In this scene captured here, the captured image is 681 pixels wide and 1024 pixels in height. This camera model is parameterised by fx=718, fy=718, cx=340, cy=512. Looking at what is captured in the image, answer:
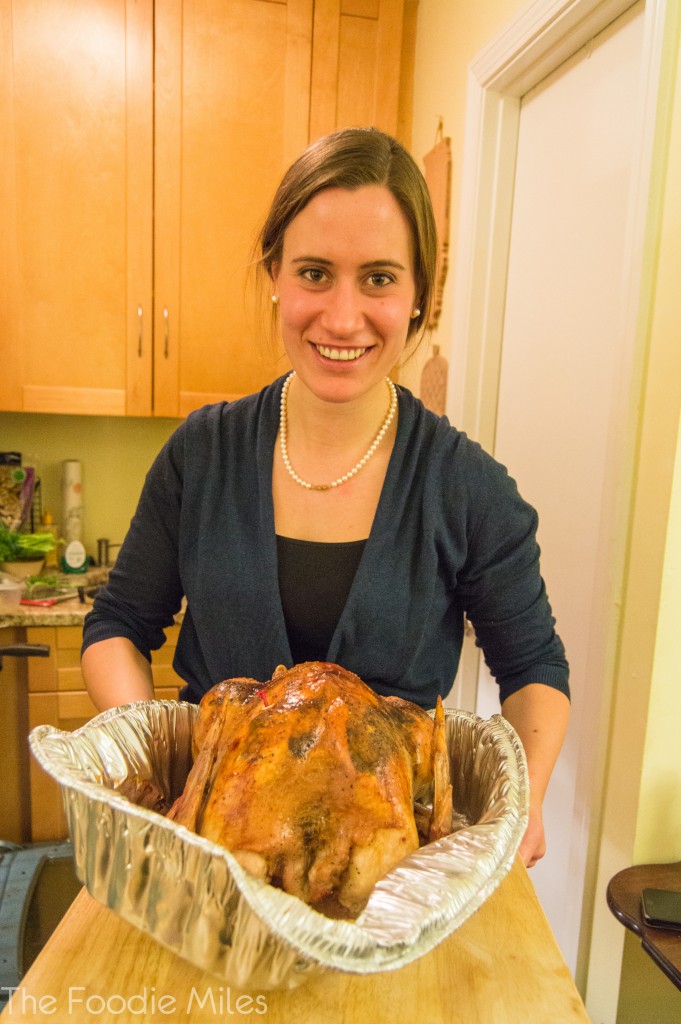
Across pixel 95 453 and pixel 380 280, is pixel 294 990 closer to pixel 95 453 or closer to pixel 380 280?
pixel 380 280

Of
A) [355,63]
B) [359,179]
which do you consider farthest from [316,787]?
[355,63]

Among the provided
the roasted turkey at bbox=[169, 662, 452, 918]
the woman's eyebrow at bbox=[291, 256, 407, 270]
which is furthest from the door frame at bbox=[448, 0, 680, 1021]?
the roasted turkey at bbox=[169, 662, 452, 918]

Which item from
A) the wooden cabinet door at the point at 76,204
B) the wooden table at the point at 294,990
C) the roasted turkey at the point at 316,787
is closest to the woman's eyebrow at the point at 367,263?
the roasted turkey at the point at 316,787

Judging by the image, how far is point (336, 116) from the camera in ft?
6.99

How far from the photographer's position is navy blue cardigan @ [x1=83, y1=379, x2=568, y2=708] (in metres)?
0.88

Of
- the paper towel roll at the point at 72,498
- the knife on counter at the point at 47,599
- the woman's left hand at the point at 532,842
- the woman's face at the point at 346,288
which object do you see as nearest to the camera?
the woman's left hand at the point at 532,842

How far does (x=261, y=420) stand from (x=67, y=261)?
53.3 inches

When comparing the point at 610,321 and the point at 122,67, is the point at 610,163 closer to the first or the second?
the point at 610,321

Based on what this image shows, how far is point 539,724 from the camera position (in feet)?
2.77

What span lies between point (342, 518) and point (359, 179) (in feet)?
1.32

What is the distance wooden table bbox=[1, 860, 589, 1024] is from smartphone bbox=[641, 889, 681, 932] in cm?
49

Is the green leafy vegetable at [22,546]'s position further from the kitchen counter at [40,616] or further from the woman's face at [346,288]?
the woman's face at [346,288]

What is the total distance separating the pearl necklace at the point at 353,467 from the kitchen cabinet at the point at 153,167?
1.10 meters

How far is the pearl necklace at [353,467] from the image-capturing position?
964 mm
